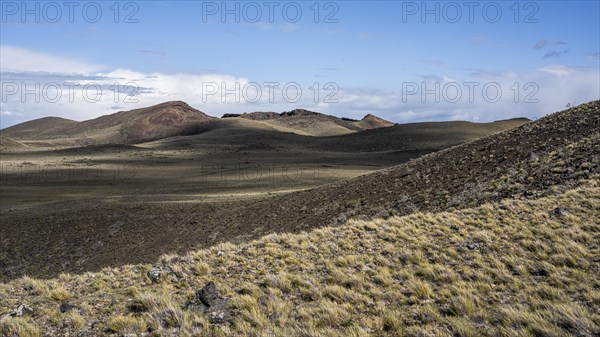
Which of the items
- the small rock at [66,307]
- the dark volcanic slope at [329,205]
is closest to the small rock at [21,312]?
the small rock at [66,307]

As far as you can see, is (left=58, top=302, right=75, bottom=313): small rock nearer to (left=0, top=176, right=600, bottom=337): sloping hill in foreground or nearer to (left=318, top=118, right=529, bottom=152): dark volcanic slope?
(left=0, top=176, right=600, bottom=337): sloping hill in foreground

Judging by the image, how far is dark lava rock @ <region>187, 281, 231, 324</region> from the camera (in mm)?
9688

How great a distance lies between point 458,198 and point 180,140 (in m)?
115

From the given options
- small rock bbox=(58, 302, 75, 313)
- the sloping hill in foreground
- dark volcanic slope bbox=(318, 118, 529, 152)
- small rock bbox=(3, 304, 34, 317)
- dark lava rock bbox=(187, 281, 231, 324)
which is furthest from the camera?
dark volcanic slope bbox=(318, 118, 529, 152)

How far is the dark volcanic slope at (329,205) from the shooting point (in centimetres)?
2088

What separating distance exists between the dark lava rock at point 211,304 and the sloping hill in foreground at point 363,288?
0.08 feet

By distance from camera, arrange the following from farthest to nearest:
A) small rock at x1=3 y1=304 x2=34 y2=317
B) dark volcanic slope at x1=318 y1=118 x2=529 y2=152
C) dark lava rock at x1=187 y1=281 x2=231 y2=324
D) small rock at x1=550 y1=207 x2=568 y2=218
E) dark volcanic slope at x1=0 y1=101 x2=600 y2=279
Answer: dark volcanic slope at x1=318 y1=118 x2=529 y2=152 < dark volcanic slope at x1=0 y1=101 x2=600 y2=279 < small rock at x1=550 y1=207 x2=568 y2=218 < small rock at x1=3 y1=304 x2=34 y2=317 < dark lava rock at x1=187 y1=281 x2=231 y2=324

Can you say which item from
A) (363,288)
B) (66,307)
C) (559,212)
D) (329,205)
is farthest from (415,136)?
(66,307)

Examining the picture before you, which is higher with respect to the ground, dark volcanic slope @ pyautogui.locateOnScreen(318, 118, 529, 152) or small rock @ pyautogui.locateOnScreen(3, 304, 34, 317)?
dark volcanic slope @ pyautogui.locateOnScreen(318, 118, 529, 152)

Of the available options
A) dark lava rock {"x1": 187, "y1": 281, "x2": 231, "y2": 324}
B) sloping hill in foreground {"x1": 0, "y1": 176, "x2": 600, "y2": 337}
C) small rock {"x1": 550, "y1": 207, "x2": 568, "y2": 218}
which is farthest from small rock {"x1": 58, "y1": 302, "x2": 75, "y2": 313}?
small rock {"x1": 550, "y1": 207, "x2": 568, "y2": 218}

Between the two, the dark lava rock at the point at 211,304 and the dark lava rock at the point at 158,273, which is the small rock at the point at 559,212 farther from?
the dark lava rock at the point at 158,273

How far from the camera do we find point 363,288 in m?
10.7

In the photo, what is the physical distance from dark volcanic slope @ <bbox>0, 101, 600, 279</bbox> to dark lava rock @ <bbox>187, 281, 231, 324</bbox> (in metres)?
11.8

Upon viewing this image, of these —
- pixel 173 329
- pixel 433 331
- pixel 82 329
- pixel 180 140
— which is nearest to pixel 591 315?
pixel 433 331
